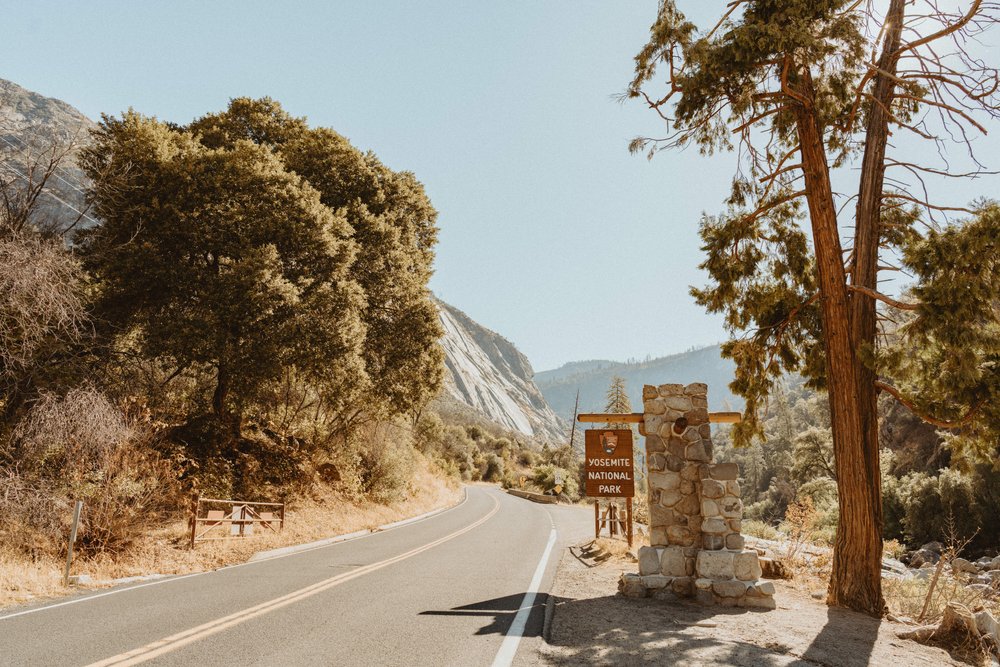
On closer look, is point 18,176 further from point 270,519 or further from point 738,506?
point 738,506

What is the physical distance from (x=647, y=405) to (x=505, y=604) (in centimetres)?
400

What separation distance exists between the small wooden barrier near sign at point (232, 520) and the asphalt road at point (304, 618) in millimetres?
2023

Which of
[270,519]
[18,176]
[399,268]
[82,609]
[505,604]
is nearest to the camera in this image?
[82,609]

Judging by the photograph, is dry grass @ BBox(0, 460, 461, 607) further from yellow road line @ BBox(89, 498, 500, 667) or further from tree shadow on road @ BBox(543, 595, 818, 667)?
tree shadow on road @ BBox(543, 595, 818, 667)

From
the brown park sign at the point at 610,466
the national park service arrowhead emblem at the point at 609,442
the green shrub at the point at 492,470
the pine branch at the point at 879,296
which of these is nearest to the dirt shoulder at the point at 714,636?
the brown park sign at the point at 610,466

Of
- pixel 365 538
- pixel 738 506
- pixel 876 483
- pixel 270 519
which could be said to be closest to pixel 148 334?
pixel 270 519

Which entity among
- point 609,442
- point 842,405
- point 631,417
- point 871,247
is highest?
point 871,247

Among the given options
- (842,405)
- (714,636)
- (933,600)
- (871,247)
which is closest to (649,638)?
(714,636)

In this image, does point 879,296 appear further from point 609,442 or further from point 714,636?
point 609,442

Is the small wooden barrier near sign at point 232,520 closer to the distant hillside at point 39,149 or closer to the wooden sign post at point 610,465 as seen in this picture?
the distant hillside at point 39,149

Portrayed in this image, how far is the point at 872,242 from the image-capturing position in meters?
9.12

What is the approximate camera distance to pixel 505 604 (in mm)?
7586

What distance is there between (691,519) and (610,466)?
3624mm

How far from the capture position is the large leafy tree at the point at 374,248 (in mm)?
18531
